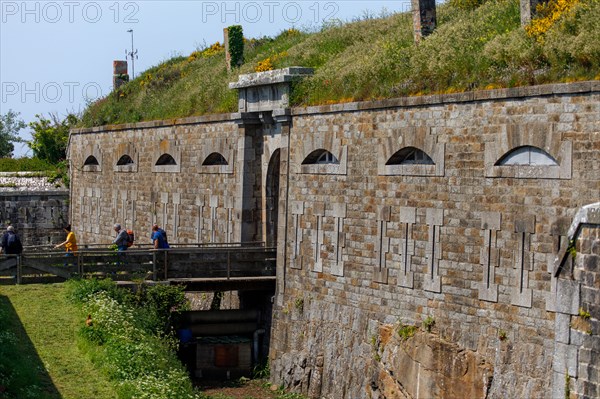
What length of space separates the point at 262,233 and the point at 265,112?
306 centimetres

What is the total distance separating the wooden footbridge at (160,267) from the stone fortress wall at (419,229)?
28.2 inches

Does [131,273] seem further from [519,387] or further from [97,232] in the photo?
[97,232]

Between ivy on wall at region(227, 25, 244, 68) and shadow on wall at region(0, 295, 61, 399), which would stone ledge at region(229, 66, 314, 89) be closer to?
ivy on wall at region(227, 25, 244, 68)

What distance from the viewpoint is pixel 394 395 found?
21625mm

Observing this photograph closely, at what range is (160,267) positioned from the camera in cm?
2514

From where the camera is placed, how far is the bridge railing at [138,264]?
2422 cm

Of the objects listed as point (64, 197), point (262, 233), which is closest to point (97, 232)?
point (64, 197)

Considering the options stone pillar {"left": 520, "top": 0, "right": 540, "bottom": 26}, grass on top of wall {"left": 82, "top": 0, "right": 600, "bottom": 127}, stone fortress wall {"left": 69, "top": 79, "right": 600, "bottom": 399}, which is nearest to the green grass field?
stone fortress wall {"left": 69, "top": 79, "right": 600, "bottom": 399}

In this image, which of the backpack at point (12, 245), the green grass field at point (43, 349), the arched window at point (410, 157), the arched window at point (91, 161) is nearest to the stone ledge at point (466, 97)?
the arched window at point (410, 157)

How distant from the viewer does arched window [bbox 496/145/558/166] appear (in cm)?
1838

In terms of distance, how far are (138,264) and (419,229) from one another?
269 inches

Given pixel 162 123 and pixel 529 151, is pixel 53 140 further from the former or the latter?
pixel 529 151

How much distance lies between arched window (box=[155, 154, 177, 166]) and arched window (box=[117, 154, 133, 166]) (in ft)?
7.35

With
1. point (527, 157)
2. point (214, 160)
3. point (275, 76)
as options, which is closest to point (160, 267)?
point (275, 76)
